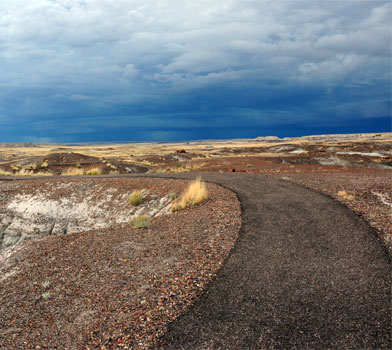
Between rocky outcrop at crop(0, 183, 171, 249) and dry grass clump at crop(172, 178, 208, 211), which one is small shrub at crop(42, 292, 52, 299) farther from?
rocky outcrop at crop(0, 183, 171, 249)

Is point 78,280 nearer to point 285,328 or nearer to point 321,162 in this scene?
point 285,328

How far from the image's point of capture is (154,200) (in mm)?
17438

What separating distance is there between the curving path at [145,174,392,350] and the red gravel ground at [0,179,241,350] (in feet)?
1.92

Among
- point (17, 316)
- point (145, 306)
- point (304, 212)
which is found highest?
point (304, 212)

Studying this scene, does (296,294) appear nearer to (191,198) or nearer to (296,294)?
(296,294)

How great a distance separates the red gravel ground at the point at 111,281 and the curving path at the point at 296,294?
59cm

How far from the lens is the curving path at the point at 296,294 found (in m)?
4.98

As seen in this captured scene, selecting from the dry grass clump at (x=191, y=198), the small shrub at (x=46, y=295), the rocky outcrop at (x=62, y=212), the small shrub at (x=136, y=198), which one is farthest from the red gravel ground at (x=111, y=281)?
the rocky outcrop at (x=62, y=212)

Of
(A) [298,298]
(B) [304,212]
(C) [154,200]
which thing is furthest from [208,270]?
(C) [154,200]

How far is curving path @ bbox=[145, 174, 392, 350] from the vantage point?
498cm

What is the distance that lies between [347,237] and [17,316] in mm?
9345

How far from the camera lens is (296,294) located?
20.5ft

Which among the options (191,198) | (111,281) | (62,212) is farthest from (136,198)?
(111,281)

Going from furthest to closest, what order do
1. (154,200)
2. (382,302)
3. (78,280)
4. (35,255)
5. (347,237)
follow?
(154,200)
(35,255)
(347,237)
(78,280)
(382,302)
